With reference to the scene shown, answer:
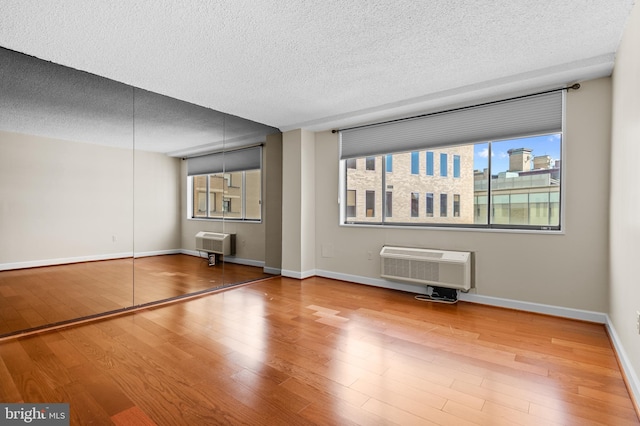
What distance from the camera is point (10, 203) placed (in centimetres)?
269

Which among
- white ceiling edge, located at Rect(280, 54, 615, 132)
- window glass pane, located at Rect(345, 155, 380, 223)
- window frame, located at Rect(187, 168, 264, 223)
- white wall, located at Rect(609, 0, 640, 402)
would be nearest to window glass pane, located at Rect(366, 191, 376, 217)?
window glass pane, located at Rect(345, 155, 380, 223)

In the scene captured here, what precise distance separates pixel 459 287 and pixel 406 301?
2.07ft

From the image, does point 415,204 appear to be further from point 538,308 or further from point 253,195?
point 253,195

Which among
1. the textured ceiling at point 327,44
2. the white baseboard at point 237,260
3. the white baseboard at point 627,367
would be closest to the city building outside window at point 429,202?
the textured ceiling at point 327,44

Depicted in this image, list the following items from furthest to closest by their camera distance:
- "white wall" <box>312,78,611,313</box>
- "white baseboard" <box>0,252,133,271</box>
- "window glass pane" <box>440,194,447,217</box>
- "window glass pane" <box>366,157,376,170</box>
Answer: "window glass pane" <box>366,157,376,170</box> → "window glass pane" <box>440,194,447,217</box> → "white wall" <box>312,78,611,313</box> → "white baseboard" <box>0,252,133,271</box>

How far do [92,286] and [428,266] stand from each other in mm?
3768

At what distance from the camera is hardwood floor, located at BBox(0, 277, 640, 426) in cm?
171

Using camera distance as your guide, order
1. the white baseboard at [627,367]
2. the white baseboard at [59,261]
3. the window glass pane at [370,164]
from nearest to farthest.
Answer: the white baseboard at [627,367]
the white baseboard at [59,261]
the window glass pane at [370,164]

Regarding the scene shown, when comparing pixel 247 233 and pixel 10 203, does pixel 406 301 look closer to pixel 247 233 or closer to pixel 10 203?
pixel 247 233

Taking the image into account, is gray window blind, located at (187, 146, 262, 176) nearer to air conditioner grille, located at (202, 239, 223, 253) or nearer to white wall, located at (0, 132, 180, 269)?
white wall, located at (0, 132, 180, 269)

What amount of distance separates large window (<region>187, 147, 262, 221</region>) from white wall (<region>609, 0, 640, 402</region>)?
4174 millimetres

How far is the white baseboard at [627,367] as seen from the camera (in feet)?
5.98

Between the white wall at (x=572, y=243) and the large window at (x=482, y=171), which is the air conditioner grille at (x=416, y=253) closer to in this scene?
the white wall at (x=572, y=243)

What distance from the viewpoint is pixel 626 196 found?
7.38 ft
